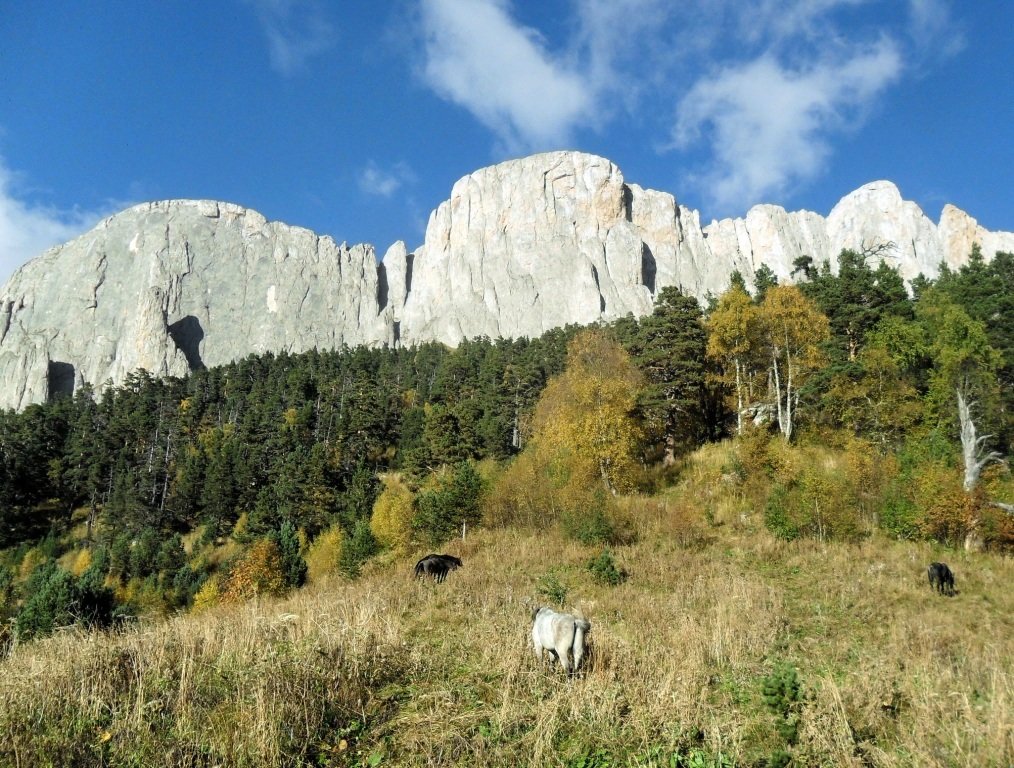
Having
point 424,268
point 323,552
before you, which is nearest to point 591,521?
point 323,552

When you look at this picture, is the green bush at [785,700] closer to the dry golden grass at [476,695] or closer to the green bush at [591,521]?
the dry golden grass at [476,695]

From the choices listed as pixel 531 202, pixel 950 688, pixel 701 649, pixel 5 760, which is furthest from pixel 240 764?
pixel 531 202

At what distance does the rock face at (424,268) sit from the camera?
14438 cm

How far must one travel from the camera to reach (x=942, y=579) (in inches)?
607

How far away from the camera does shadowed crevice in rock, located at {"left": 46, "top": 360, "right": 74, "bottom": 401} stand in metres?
139

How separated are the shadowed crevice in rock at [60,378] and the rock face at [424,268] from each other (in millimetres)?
428

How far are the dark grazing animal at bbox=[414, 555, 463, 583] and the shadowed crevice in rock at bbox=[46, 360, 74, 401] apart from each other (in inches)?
6379

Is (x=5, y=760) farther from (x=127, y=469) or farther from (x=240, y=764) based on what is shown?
(x=127, y=469)

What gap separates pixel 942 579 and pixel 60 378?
179 meters

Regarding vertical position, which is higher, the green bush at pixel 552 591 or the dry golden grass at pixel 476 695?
the dry golden grass at pixel 476 695

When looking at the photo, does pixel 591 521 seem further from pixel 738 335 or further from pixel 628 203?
pixel 628 203

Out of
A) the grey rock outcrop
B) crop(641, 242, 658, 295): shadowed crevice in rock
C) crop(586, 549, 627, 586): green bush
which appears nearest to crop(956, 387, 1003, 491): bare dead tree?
crop(586, 549, 627, 586): green bush

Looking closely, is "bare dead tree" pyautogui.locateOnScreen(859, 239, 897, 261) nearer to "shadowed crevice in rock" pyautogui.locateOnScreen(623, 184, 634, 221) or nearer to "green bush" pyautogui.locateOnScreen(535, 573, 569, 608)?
"green bush" pyautogui.locateOnScreen(535, 573, 569, 608)

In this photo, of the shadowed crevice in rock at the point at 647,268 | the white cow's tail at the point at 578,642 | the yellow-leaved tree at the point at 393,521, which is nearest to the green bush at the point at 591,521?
the white cow's tail at the point at 578,642
